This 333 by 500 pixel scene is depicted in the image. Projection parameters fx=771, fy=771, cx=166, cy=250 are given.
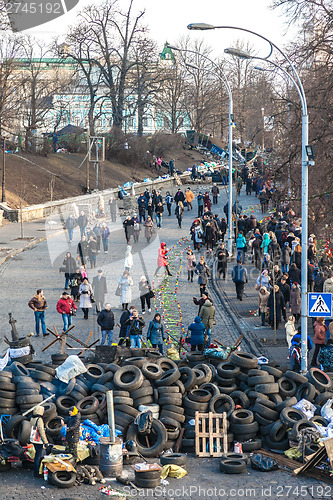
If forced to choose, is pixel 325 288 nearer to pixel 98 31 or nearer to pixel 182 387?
pixel 182 387

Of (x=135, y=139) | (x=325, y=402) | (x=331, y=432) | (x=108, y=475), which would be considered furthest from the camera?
(x=135, y=139)

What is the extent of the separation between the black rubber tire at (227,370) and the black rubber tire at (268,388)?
0.70 m

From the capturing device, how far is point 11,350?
16.1 m

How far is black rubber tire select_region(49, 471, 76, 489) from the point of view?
11.8 m

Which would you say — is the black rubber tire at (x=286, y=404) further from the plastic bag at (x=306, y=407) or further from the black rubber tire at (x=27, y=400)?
A: the black rubber tire at (x=27, y=400)

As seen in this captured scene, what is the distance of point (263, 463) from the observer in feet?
41.2

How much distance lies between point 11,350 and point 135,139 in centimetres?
5572

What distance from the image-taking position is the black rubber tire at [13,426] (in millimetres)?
13195

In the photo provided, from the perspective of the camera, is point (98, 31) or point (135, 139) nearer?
point (98, 31)

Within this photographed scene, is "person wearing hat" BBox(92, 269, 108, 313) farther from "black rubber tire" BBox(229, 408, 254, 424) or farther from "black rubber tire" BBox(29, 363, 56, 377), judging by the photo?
"black rubber tire" BBox(229, 408, 254, 424)

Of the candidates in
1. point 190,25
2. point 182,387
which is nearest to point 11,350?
point 182,387

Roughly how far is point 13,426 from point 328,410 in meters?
5.61

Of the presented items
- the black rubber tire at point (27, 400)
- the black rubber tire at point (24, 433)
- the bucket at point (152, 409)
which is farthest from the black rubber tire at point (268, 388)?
the black rubber tire at point (24, 433)

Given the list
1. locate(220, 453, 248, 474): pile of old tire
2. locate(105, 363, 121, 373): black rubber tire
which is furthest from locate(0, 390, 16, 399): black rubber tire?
locate(220, 453, 248, 474): pile of old tire
